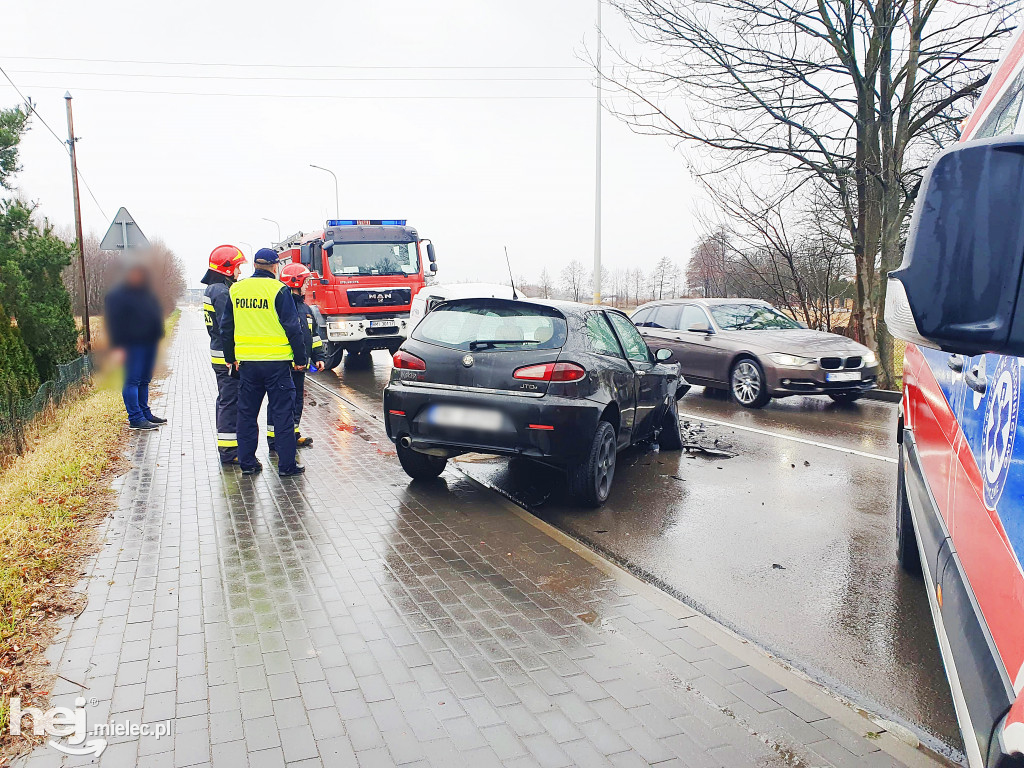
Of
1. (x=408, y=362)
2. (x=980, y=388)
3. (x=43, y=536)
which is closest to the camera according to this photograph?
(x=980, y=388)

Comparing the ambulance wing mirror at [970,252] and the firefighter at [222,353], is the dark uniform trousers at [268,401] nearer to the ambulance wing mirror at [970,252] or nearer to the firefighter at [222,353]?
the firefighter at [222,353]

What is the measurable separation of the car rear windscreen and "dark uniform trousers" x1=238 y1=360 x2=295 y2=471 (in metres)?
1.35

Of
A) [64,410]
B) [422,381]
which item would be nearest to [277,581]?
[422,381]

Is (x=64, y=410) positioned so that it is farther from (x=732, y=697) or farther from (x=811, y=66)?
(x=811, y=66)

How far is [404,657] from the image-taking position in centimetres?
343

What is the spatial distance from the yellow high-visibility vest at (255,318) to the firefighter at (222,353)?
1.67 ft

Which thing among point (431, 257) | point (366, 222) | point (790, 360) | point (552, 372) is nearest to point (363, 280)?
point (366, 222)

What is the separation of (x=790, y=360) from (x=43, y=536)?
936cm

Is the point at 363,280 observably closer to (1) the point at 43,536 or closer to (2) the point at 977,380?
(1) the point at 43,536

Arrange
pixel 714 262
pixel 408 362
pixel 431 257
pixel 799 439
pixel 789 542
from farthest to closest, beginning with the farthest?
pixel 714 262, pixel 431 257, pixel 799 439, pixel 408 362, pixel 789 542

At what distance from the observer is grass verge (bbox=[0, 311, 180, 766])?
10.8 feet

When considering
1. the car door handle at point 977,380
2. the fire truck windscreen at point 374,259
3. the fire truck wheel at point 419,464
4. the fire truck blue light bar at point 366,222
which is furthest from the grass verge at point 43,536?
the fire truck blue light bar at point 366,222

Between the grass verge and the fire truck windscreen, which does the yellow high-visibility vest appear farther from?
the fire truck windscreen
